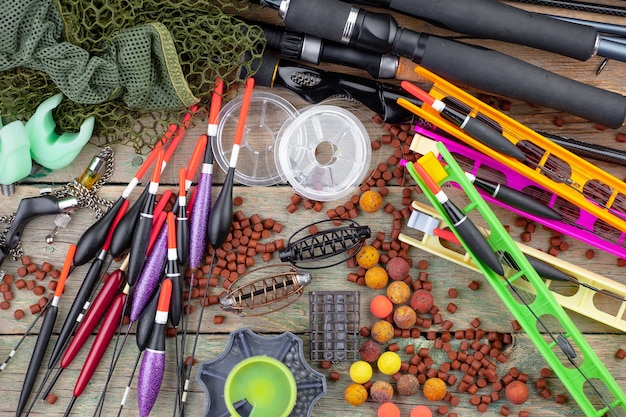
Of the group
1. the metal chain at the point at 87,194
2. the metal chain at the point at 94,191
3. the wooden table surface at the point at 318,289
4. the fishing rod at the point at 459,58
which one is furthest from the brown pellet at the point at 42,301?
the fishing rod at the point at 459,58

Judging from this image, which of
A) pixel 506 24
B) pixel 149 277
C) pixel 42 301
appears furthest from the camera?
pixel 42 301

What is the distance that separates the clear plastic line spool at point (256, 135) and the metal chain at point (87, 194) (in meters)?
0.27

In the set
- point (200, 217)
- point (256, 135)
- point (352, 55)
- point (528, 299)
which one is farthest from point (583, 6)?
point (200, 217)

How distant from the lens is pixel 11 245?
1.81m

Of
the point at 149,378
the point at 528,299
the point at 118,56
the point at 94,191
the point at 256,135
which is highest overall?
the point at 118,56

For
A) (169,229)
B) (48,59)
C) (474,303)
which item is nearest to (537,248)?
(474,303)

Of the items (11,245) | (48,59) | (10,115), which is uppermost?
(48,59)

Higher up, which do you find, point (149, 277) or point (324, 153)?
point (324, 153)

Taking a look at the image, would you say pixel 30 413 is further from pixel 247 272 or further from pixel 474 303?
pixel 474 303

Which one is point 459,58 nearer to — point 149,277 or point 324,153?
point 324,153

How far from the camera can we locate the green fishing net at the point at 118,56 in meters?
1.60

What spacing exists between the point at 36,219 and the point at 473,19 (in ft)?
3.74

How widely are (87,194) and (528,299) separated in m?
1.06

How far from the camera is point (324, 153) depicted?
184 cm
